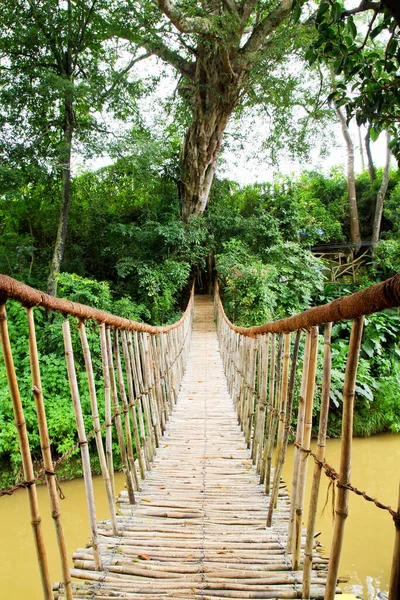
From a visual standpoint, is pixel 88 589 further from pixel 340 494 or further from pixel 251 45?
pixel 251 45

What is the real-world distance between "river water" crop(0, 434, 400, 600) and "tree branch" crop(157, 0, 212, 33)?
5700 millimetres

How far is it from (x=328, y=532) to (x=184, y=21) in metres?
6.39

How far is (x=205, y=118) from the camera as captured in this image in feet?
24.5

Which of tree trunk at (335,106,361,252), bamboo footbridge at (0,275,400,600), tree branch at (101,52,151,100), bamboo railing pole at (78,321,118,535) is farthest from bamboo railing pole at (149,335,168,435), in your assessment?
tree trunk at (335,106,361,252)

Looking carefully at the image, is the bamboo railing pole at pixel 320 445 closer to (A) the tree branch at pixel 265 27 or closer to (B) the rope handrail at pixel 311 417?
(B) the rope handrail at pixel 311 417

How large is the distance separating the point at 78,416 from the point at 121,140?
5456 mm

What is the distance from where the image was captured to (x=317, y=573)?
108cm

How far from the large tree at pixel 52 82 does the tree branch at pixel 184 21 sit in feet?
4.01

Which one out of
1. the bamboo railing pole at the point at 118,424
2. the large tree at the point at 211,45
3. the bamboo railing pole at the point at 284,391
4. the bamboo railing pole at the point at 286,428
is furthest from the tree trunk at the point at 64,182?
the bamboo railing pole at the point at 286,428

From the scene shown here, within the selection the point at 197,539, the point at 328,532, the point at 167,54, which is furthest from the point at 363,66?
the point at 167,54

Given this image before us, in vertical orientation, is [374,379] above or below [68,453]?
below

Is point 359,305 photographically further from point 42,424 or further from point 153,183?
point 153,183

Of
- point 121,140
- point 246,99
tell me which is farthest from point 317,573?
point 246,99

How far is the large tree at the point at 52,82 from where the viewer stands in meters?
5.45
